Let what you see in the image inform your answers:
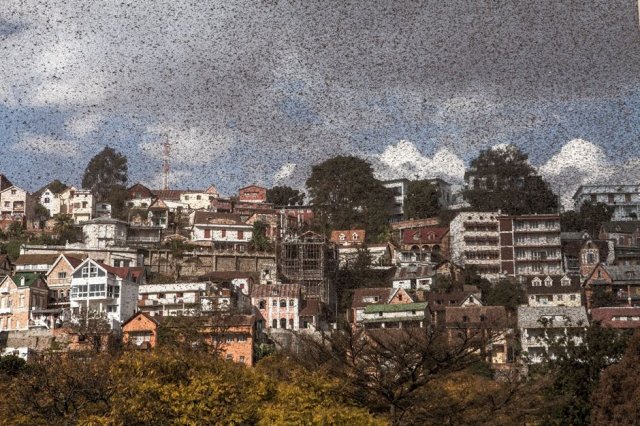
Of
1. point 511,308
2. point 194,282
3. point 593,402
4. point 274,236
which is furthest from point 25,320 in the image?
point 593,402

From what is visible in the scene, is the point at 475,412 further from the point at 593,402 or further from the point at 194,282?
the point at 194,282

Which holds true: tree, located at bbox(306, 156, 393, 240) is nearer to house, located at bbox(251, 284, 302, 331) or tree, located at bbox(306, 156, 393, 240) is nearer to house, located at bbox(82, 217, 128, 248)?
house, located at bbox(82, 217, 128, 248)

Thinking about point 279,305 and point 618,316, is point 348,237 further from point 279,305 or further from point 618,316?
point 618,316

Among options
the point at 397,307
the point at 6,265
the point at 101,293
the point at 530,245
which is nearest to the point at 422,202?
the point at 530,245

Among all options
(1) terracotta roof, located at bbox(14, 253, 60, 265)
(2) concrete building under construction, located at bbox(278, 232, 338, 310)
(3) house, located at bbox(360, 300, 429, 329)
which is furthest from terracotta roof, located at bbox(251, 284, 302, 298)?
(1) terracotta roof, located at bbox(14, 253, 60, 265)

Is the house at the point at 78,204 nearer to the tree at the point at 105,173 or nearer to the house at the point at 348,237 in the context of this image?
the tree at the point at 105,173
